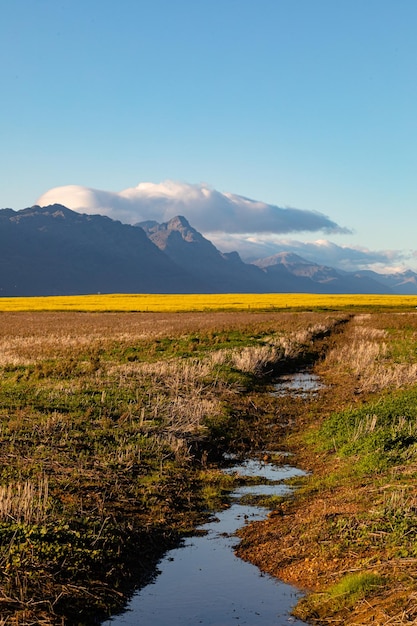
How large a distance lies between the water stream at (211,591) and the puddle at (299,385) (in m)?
14.8

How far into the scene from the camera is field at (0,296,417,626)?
401 inches

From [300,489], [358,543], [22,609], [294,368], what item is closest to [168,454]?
[300,489]

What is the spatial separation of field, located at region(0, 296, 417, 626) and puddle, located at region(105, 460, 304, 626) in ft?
1.01

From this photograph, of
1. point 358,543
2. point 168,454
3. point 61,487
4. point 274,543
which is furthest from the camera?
point 168,454

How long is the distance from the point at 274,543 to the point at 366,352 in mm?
25122

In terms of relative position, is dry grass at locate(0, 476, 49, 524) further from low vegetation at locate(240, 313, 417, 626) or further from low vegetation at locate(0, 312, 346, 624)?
low vegetation at locate(240, 313, 417, 626)

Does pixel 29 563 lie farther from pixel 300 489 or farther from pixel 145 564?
pixel 300 489

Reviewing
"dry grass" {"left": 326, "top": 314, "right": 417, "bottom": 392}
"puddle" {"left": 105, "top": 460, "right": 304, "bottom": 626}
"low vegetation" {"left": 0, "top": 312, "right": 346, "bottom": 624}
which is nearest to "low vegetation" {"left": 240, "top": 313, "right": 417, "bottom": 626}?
"puddle" {"left": 105, "top": 460, "right": 304, "bottom": 626}

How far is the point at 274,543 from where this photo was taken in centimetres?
1247

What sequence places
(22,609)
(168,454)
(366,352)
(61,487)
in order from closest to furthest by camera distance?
(22,609), (61,487), (168,454), (366,352)

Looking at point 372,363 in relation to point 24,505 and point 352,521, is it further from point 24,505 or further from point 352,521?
point 24,505

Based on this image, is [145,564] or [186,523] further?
[186,523]

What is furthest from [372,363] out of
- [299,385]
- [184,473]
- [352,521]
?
[352,521]

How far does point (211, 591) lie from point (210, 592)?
4 cm
